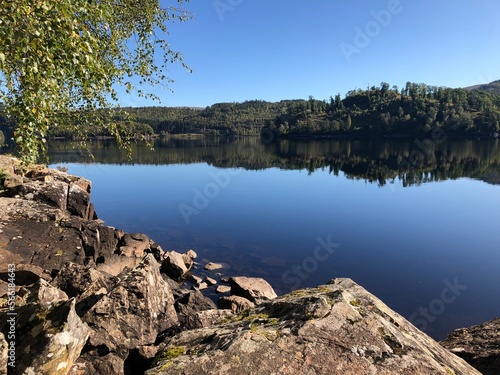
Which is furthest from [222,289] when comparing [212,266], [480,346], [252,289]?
[480,346]

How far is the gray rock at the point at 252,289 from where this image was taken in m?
18.3

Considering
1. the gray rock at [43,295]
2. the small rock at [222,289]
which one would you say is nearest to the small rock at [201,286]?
the small rock at [222,289]

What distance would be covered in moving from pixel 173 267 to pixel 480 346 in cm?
1763

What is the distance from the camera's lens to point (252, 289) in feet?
61.5

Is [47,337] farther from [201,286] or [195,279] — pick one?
[195,279]

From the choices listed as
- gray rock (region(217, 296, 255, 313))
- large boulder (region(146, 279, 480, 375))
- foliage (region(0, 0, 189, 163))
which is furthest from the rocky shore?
gray rock (region(217, 296, 255, 313))

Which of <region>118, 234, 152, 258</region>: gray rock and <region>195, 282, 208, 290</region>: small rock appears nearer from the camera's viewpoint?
<region>195, 282, 208, 290</region>: small rock

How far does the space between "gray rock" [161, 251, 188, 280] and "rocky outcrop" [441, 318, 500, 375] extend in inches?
642

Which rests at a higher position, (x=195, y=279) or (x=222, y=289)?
(x=195, y=279)

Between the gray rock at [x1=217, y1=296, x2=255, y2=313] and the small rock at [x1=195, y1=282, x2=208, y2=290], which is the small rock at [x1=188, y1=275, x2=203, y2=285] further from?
the gray rock at [x1=217, y1=296, x2=255, y2=313]

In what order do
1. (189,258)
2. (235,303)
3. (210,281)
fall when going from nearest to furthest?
(235,303), (210,281), (189,258)

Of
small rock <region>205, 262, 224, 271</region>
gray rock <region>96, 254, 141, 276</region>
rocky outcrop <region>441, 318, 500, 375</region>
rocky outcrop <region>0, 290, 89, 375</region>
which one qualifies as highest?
rocky outcrop <region>0, 290, 89, 375</region>

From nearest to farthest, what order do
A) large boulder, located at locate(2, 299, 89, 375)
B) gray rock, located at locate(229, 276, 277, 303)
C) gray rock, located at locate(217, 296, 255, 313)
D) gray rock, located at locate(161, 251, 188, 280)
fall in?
large boulder, located at locate(2, 299, 89, 375), gray rock, located at locate(217, 296, 255, 313), gray rock, located at locate(229, 276, 277, 303), gray rock, located at locate(161, 251, 188, 280)

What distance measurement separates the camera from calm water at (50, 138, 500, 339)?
20.5 m
